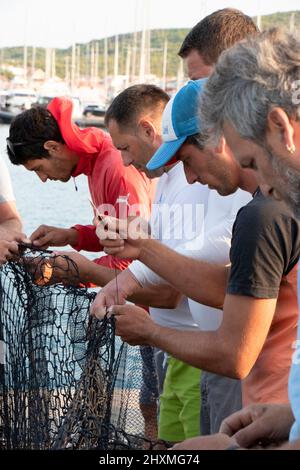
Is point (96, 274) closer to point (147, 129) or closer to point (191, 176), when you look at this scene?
point (147, 129)

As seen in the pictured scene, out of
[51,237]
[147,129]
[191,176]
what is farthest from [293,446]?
[147,129]

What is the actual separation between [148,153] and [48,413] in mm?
1383

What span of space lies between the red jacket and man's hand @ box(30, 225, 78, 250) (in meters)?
0.09

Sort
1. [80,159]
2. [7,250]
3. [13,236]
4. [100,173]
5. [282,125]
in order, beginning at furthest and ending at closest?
[80,159] < [100,173] < [13,236] < [7,250] < [282,125]

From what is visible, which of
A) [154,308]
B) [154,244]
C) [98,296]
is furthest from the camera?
[154,308]

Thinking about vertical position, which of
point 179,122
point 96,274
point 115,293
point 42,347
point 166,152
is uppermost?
point 179,122

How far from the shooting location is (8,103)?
2491 inches

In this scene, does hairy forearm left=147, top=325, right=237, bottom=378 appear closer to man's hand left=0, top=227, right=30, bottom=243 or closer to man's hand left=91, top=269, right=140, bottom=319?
man's hand left=91, top=269, right=140, bottom=319

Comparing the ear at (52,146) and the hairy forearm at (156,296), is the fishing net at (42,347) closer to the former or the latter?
the hairy forearm at (156,296)

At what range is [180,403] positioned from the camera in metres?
4.93

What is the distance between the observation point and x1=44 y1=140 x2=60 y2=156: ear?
5.52 meters

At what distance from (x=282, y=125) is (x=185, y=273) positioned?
137 cm

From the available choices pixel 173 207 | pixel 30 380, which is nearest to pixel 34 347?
pixel 30 380
